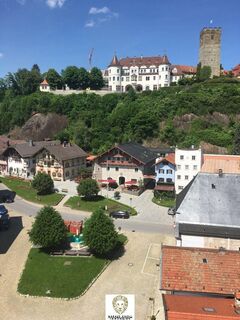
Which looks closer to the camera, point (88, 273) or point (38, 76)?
point (88, 273)

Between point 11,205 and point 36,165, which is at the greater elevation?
point 36,165

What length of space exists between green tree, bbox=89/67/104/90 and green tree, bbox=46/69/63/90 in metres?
11.5

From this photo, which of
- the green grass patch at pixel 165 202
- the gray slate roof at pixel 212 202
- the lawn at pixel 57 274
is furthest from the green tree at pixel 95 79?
the lawn at pixel 57 274

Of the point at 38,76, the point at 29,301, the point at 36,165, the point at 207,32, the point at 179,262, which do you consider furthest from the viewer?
the point at 38,76

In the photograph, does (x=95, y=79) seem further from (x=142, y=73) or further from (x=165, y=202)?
(x=165, y=202)

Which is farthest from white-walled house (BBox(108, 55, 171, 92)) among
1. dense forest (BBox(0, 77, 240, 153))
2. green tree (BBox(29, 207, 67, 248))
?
green tree (BBox(29, 207, 67, 248))

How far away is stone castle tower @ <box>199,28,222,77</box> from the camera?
109812mm

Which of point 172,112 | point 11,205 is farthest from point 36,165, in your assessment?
point 172,112

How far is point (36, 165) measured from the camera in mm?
71375

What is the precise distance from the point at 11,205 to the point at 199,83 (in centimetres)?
7156

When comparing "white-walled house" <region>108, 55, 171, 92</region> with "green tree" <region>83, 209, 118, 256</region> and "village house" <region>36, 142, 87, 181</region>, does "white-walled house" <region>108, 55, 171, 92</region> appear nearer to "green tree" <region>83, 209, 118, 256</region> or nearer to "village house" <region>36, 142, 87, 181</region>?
"village house" <region>36, 142, 87, 181</region>

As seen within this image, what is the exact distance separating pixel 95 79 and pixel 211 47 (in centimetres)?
4131

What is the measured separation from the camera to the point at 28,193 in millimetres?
60469

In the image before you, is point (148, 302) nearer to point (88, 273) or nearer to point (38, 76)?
point (88, 273)
